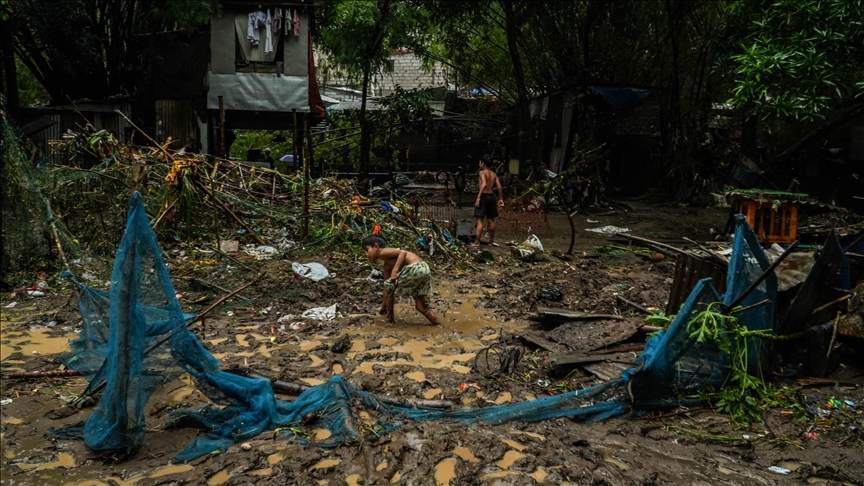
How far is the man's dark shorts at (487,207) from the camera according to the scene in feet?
36.1

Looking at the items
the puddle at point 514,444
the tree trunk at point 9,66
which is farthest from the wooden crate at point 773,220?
the tree trunk at point 9,66

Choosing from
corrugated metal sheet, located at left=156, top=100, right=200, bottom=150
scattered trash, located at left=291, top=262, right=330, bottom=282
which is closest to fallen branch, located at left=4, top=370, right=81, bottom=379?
scattered trash, located at left=291, top=262, right=330, bottom=282

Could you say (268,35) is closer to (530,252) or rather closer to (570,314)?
(530,252)

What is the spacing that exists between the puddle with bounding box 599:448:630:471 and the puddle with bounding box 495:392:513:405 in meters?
0.94

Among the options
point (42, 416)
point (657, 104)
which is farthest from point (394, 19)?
point (42, 416)

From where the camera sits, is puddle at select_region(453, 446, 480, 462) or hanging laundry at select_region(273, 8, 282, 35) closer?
puddle at select_region(453, 446, 480, 462)

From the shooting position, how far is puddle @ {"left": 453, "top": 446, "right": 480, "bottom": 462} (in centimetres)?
423

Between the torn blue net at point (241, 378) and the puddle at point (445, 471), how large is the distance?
47 cm

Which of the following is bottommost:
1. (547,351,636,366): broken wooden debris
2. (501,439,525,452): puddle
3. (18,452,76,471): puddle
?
(18,452,76,471): puddle

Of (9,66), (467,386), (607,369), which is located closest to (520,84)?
(9,66)

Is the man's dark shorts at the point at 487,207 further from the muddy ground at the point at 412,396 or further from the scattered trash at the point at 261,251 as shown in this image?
the scattered trash at the point at 261,251

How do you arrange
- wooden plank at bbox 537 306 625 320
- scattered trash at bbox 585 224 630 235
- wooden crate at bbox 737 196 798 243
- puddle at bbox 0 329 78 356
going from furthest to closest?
1. scattered trash at bbox 585 224 630 235
2. wooden crate at bbox 737 196 798 243
3. wooden plank at bbox 537 306 625 320
4. puddle at bbox 0 329 78 356

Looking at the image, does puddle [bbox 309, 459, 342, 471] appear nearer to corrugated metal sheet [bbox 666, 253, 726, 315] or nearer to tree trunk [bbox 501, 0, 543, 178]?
corrugated metal sheet [bbox 666, 253, 726, 315]

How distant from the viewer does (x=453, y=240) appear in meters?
10.5
